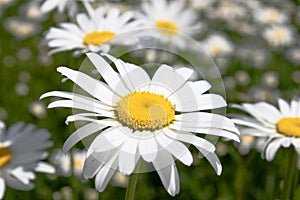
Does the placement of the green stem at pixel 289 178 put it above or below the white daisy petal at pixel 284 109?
below

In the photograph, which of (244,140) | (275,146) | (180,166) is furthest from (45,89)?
(275,146)

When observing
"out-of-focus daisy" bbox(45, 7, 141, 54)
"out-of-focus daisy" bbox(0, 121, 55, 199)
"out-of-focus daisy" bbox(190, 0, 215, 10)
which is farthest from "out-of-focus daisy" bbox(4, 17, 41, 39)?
"out-of-focus daisy" bbox(0, 121, 55, 199)

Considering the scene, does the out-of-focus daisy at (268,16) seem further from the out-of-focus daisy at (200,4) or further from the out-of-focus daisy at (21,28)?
the out-of-focus daisy at (21,28)

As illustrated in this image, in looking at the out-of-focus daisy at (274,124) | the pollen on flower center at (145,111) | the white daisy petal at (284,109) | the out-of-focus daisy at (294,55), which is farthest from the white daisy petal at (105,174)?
the out-of-focus daisy at (294,55)

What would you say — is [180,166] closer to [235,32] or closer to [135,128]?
[135,128]

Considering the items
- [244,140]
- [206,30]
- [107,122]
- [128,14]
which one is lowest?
[107,122]

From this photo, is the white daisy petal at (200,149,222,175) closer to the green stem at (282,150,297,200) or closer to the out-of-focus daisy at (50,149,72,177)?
the green stem at (282,150,297,200)

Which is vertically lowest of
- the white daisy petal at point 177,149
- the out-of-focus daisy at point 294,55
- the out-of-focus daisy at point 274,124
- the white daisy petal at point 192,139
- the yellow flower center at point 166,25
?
the white daisy petal at point 177,149

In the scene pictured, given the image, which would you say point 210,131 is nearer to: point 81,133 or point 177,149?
point 177,149
